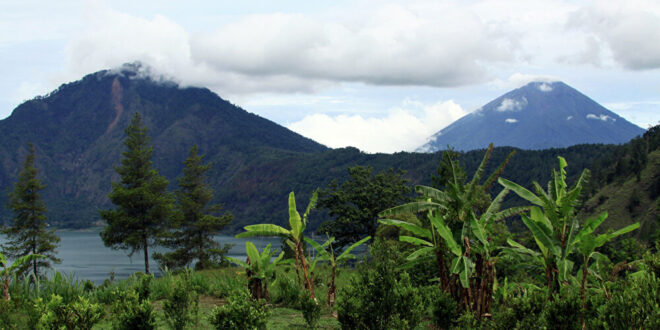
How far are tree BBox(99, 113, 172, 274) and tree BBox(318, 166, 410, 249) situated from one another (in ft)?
33.4

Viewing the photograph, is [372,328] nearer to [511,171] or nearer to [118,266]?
[118,266]

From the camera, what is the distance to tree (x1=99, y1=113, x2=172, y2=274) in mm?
29094

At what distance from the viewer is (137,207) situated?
29984 millimetres

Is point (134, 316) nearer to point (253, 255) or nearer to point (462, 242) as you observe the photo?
point (253, 255)

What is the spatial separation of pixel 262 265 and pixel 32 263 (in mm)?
24028

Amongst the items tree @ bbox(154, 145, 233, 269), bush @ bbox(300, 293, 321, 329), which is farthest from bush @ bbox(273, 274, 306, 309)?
tree @ bbox(154, 145, 233, 269)

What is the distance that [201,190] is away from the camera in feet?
112

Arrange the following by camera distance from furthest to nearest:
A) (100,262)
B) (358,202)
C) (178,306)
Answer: (100,262) < (358,202) < (178,306)

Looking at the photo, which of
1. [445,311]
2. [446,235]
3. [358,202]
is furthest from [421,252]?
[358,202]

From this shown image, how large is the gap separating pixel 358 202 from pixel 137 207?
45.1 ft

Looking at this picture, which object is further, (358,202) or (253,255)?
(358,202)

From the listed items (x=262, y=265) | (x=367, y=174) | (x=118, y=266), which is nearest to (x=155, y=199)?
(x=367, y=174)

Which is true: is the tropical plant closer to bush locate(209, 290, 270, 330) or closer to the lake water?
bush locate(209, 290, 270, 330)

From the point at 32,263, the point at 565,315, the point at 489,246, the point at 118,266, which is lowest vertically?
the point at 118,266
